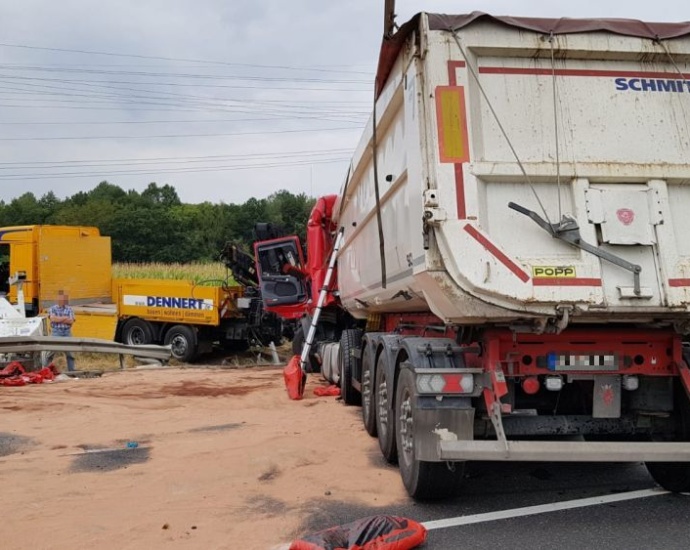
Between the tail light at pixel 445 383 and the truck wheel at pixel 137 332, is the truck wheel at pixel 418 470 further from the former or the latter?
the truck wheel at pixel 137 332

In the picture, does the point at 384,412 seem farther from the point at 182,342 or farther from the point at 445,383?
the point at 182,342

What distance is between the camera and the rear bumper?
4133 mm

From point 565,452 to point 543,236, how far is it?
51.0 inches

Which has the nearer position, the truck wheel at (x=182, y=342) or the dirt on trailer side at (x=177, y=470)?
the dirt on trailer side at (x=177, y=470)

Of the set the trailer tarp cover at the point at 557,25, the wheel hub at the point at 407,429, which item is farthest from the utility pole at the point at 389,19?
the wheel hub at the point at 407,429

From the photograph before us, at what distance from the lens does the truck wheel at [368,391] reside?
22.9 ft

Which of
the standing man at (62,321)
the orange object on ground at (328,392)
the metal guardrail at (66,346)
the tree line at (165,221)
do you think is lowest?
the orange object on ground at (328,392)

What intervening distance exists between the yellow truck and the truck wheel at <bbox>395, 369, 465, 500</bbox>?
420 inches

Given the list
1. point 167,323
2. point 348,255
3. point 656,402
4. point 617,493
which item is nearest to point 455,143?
point 656,402

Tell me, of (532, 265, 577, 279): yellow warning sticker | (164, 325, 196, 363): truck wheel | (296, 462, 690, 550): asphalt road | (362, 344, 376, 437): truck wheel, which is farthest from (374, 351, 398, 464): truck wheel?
(164, 325, 196, 363): truck wheel

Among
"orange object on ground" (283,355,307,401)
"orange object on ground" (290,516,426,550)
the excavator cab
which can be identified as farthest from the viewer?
the excavator cab

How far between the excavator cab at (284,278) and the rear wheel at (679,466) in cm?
885

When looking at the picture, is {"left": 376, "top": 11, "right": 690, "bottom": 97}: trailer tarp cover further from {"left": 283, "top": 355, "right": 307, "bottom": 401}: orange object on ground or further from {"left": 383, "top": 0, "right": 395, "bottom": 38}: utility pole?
{"left": 283, "top": 355, "right": 307, "bottom": 401}: orange object on ground

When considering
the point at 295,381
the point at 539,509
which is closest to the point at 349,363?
the point at 295,381
